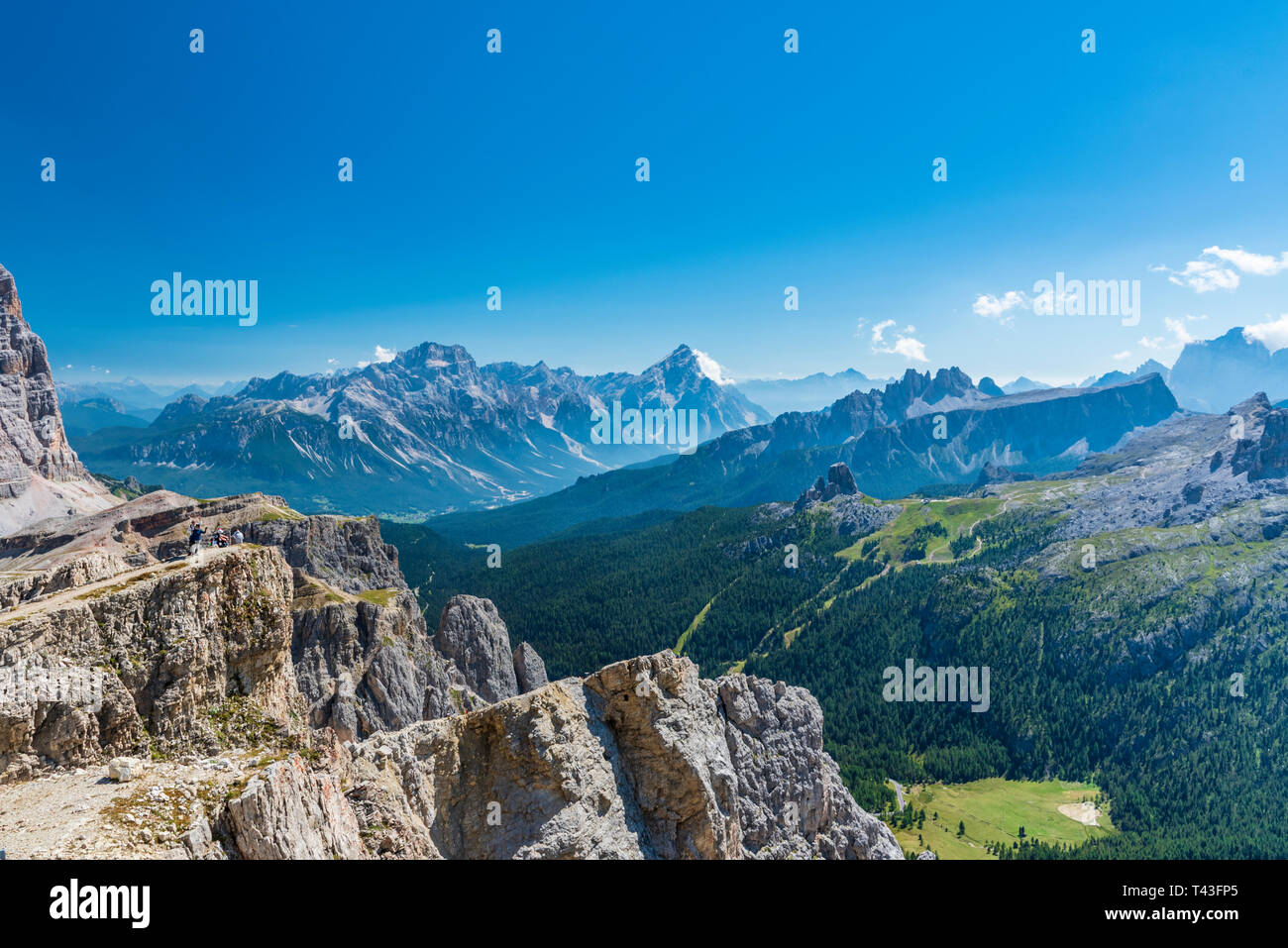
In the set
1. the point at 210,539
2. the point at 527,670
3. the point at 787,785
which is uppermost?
the point at 210,539

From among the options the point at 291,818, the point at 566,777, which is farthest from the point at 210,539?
the point at 291,818

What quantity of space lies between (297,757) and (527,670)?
97.8 m

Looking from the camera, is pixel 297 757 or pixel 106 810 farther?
pixel 297 757

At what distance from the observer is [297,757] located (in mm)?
20766

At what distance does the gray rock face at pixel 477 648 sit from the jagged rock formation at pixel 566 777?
74.7 metres

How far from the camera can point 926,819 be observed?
399ft

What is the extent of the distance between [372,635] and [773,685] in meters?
55.3

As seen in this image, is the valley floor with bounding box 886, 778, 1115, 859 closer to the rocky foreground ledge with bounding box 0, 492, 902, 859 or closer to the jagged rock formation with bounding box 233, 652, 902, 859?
the rocky foreground ledge with bounding box 0, 492, 902, 859

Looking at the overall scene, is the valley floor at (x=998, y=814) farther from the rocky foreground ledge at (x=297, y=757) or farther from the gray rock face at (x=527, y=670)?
the rocky foreground ledge at (x=297, y=757)

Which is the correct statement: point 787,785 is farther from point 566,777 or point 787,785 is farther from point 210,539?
point 210,539

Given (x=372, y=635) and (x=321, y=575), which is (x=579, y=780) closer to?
(x=372, y=635)

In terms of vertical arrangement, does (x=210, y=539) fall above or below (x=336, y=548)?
above
